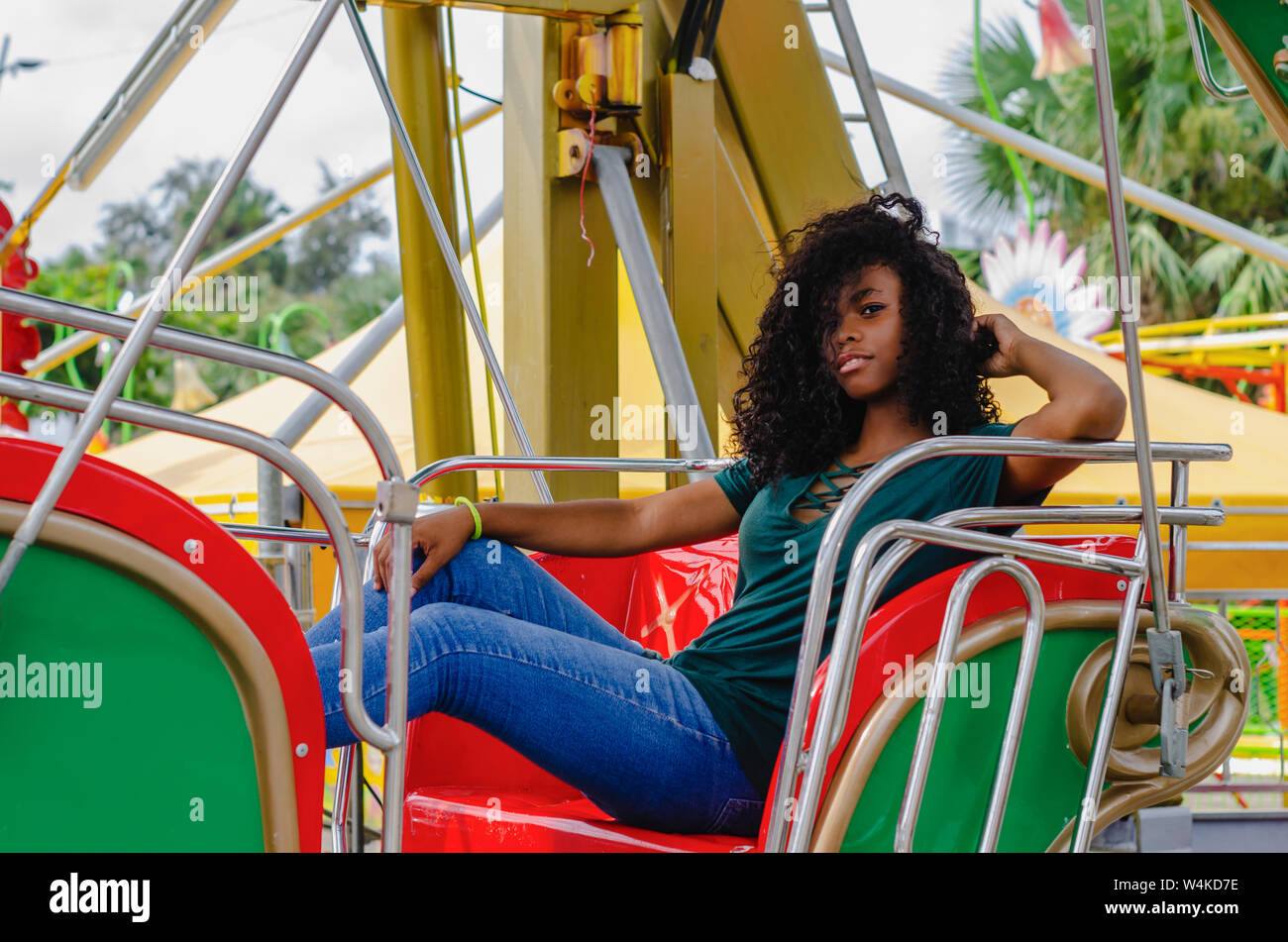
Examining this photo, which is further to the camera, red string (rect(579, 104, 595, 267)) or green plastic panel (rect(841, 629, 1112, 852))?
red string (rect(579, 104, 595, 267))

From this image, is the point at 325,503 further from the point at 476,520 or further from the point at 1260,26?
the point at 1260,26

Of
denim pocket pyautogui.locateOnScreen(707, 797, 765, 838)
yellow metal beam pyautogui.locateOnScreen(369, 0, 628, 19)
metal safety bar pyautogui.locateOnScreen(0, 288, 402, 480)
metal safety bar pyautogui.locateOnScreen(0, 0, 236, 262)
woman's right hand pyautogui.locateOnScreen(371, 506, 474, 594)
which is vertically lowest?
denim pocket pyautogui.locateOnScreen(707, 797, 765, 838)

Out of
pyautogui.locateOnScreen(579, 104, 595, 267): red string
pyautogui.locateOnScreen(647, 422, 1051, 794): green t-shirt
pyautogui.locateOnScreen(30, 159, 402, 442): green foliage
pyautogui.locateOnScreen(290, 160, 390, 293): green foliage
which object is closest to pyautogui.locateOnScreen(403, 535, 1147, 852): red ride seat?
pyautogui.locateOnScreen(647, 422, 1051, 794): green t-shirt

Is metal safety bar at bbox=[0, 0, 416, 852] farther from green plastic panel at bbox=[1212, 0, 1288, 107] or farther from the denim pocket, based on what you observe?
green plastic panel at bbox=[1212, 0, 1288, 107]

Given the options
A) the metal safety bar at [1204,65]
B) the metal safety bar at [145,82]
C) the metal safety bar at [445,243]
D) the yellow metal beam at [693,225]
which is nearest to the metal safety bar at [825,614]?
the metal safety bar at [1204,65]

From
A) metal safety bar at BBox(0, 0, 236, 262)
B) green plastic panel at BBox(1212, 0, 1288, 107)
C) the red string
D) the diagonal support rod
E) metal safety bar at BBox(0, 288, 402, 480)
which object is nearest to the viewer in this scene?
the diagonal support rod

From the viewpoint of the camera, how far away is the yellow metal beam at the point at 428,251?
379 cm

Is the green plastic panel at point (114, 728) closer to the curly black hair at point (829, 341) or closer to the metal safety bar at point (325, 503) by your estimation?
the metal safety bar at point (325, 503)

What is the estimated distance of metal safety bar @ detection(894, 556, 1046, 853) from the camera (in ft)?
5.64

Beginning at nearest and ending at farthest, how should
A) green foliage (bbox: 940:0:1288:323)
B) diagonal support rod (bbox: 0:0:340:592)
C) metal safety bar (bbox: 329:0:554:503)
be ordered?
1. diagonal support rod (bbox: 0:0:340:592)
2. metal safety bar (bbox: 329:0:554:503)
3. green foliage (bbox: 940:0:1288:323)

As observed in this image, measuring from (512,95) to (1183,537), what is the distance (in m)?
2.64

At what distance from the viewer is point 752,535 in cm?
212

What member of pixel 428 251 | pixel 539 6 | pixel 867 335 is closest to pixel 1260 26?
pixel 867 335

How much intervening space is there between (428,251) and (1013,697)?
8.15 feet
